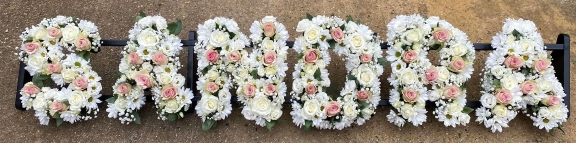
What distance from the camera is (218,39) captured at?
2.70m

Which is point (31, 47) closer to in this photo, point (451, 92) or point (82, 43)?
point (82, 43)

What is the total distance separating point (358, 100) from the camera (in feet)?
8.96

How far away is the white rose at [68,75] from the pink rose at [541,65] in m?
2.15

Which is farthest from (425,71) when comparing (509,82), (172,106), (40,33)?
(40,33)

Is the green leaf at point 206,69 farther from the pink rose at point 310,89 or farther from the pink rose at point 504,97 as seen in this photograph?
the pink rose at point 504,97

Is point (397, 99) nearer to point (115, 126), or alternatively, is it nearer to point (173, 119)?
point (173, 119)

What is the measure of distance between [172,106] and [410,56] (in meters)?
1.12

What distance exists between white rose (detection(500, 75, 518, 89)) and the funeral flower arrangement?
58 centimetres

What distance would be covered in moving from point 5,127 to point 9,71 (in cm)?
31

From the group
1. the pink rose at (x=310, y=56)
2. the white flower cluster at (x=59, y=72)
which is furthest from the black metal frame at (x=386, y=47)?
the pink rose at (x=310, y=56)

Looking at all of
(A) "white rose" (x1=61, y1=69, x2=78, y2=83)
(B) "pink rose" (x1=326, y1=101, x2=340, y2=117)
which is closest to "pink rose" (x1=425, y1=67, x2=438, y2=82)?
(B) "pink rose" (x1=326, y1=101, x2=340, y2=117)

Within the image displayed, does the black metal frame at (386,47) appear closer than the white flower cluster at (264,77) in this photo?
No

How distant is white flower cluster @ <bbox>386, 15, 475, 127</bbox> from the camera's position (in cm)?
270

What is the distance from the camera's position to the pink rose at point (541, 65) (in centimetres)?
273
